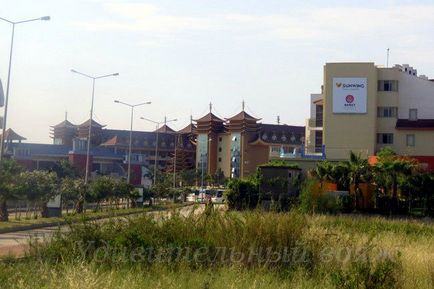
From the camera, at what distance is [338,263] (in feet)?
46.3

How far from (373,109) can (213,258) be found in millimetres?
58384

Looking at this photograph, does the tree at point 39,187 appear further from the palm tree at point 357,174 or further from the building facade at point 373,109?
the building facade at point 373,109

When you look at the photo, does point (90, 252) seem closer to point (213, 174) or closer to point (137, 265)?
point (137, 265)

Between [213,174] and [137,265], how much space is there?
10217 cm

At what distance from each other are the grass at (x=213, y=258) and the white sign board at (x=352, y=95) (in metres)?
53.1

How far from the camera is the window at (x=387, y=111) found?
7081cm

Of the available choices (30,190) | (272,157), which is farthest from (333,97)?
(30,190)

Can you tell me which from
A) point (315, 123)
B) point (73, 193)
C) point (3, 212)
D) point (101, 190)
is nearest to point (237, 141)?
point (315, 123)

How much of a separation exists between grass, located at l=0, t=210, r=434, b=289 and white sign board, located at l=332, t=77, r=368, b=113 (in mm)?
53102

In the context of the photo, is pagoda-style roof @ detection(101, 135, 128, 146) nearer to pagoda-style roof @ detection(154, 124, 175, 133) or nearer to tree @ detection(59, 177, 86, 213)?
pagoda-style roof @ detection(154, 124, 175, 133)

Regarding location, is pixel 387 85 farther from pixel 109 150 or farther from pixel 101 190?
pixel 109 150

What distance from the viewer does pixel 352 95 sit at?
2753 inches

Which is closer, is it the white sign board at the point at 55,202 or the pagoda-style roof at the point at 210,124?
the white sign board at the point at 55,202

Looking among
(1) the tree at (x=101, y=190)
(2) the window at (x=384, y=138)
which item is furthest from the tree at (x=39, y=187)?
(2) the window at (x=384, y=138)
